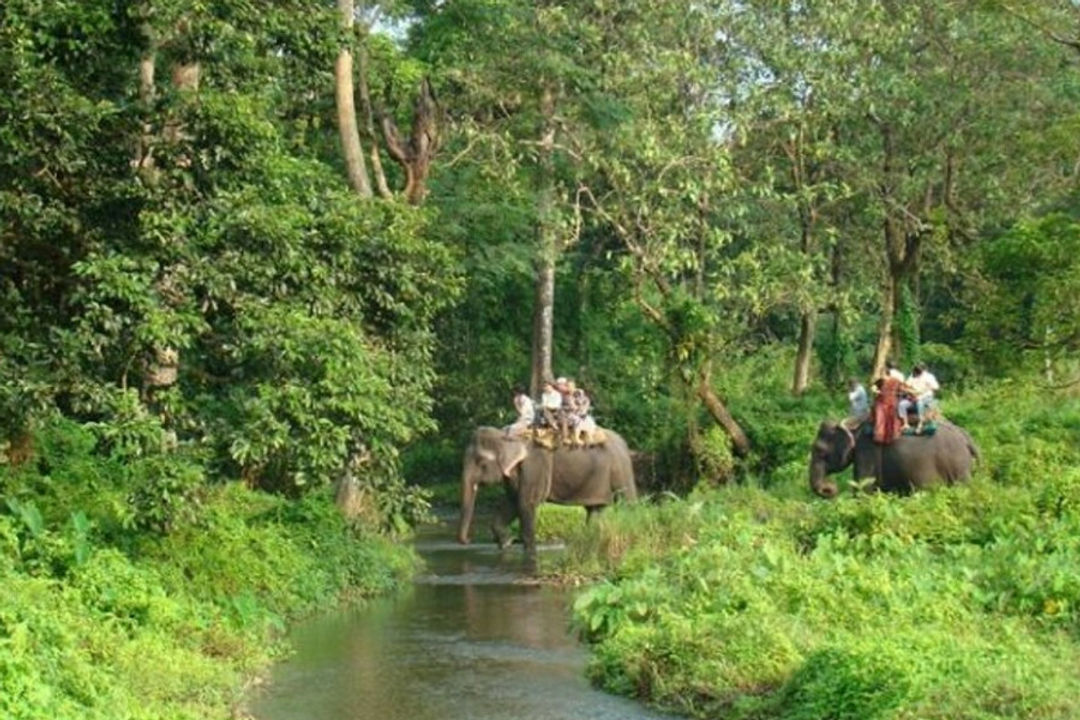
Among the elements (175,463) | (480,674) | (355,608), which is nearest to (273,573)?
(355,608)

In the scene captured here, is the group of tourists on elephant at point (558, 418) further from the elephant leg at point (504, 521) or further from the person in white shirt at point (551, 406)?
the elephant leg at point (504, 521)

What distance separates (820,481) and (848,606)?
38.6ft

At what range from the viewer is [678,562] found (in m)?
15.9

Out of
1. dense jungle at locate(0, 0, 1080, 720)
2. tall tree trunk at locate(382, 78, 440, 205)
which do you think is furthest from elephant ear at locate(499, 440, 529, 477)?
tall tree trunk at locate(382, 78, 440, 205)

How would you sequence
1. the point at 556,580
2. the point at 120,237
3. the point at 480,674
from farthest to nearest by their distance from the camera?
the point at 556,580, the point at 120,237, the point at 480,674

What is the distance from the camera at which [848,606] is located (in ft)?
45.0

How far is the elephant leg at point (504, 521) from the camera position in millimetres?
25859

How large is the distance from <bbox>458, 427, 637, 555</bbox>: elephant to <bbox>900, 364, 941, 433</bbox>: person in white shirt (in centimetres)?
476

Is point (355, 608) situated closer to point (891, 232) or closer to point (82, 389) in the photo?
point (82, 389)

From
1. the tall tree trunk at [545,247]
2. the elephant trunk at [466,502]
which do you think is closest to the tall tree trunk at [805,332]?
the tall tree trunk at [545,247]

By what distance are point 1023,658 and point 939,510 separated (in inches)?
277

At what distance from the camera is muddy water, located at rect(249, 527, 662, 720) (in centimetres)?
1295

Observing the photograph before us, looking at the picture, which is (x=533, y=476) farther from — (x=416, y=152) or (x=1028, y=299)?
(x=1028, y=299)

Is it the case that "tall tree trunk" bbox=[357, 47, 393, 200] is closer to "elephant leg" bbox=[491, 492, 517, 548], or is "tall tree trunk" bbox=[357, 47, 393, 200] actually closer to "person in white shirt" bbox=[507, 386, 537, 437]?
Answer: "person in white shirt" bbox=[507, 386, 537, 437]
